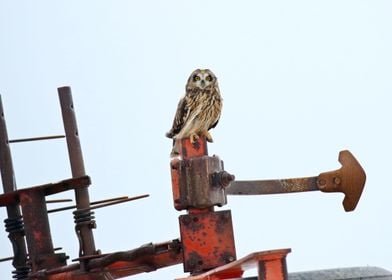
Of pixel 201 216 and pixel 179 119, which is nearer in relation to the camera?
pixel 201 216

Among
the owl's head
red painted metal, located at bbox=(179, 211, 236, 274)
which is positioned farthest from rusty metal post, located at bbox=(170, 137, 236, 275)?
the owl's head

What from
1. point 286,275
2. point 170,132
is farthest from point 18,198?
point 286,275

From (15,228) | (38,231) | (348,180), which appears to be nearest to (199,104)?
(15,228)

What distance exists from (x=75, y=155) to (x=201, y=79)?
1898 mm

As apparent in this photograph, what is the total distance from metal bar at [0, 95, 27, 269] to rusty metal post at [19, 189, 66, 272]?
461mm

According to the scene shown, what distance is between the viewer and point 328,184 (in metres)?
6.05

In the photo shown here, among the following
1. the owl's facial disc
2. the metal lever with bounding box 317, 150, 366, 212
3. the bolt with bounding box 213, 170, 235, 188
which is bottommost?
the metal lever with bounding box 317, 150, 366, 212

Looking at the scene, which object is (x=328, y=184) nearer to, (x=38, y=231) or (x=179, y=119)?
(x=38, y=231)

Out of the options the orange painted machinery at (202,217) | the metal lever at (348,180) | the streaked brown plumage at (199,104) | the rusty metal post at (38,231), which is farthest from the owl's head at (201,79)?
the metal lever at (348,180)

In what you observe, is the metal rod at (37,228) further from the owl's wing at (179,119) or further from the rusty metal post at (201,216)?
the rusty metal post at (201,216)

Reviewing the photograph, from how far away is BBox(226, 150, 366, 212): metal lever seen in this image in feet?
19.7

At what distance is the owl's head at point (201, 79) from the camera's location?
10.3 metres

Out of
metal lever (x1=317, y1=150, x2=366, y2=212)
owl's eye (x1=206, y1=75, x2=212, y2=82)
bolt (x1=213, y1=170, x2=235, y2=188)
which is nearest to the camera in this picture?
bolt (x1=213, y1=170, x2=235, y2=188)

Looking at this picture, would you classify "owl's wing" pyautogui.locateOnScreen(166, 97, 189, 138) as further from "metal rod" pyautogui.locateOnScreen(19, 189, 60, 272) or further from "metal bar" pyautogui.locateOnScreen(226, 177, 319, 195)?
"metal bar" pyautogui.locateOnScreen(226, 177, 319, 195)
